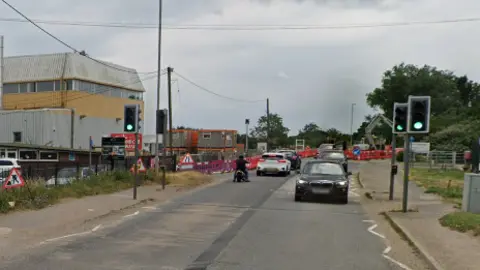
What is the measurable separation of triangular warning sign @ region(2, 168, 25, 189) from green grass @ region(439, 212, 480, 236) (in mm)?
11087

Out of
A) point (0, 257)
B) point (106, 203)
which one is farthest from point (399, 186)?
point (0, 257)

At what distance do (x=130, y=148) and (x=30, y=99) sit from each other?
875 inches

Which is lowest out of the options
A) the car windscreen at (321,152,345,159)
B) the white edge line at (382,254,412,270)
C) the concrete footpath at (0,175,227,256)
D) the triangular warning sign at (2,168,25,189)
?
the concrete footpath at (0,175,227,256)

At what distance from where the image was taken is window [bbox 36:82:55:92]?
5103 centimetres

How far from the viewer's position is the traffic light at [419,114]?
583 inches

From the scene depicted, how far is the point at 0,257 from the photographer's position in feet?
26.8

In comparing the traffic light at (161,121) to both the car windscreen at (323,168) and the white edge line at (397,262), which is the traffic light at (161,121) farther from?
the white edge line at (397,262)

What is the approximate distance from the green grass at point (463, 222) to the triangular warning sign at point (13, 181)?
1109 centimetres

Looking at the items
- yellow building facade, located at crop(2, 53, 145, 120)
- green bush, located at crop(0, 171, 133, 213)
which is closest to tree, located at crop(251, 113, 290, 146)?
yellow building facade, located at crop(2, 53, 145, 120)

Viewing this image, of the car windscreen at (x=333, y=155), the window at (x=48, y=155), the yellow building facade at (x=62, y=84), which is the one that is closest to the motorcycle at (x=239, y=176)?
the car windscreen at (x=333, y=155)

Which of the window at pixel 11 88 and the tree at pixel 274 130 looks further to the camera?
the tree at pixel 274 130

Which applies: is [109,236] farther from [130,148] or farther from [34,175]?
[130,148]

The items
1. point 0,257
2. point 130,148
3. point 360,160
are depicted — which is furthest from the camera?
point 360,160

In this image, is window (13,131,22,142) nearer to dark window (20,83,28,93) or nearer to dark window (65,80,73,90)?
dark window (65,80,73,90)
